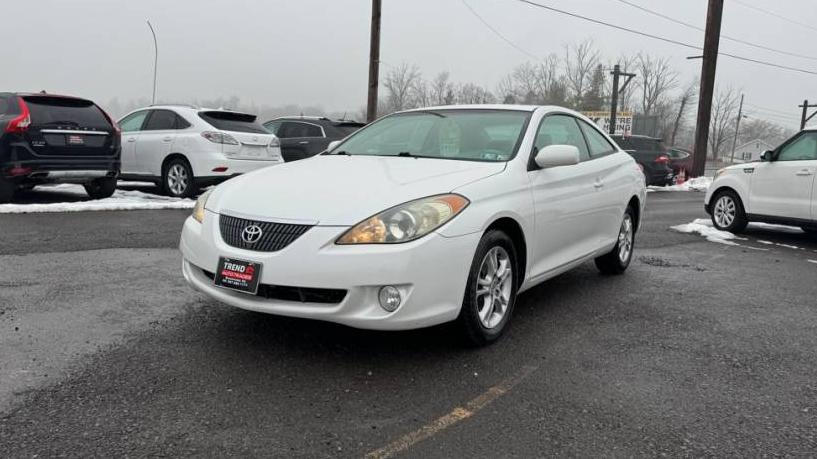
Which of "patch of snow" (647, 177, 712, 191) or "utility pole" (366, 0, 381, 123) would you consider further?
"patch of snow" (647, 177, 712, 191)

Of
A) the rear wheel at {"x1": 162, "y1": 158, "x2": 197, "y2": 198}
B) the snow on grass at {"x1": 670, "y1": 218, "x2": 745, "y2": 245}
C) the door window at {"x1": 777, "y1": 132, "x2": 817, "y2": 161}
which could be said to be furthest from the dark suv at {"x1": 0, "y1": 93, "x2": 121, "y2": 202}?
the door window at {"x1": 777, "y1": 132, "x2": 817, "y2": 161}

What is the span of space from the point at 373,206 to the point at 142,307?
207 centimetres

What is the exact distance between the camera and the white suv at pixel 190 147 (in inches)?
403

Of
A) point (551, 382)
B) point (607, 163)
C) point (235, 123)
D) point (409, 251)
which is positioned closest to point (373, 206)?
point (409, 251)

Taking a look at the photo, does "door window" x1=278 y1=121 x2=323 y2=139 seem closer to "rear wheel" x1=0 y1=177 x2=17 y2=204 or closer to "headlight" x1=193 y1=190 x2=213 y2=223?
"rear wheel" x1=0 y1=177 x2=17 y2=204

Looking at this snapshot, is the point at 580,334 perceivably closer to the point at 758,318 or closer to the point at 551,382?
the point at 551,382

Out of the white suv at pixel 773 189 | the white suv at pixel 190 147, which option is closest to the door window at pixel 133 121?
the white suv at pixel 190 147

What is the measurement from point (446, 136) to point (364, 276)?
71.6 inches

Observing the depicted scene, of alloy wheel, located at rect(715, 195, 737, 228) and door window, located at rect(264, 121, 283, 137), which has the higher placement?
door window, located at rect(264, 121, 283, 137)

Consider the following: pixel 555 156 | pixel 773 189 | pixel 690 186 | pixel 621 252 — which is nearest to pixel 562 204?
pixel 555 156

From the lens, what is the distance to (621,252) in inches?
236

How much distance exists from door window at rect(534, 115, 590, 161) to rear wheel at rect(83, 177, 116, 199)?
749 cm

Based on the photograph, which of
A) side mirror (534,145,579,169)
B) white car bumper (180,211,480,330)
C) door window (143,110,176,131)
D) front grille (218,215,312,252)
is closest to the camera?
white car bumper (180,211,480,330)

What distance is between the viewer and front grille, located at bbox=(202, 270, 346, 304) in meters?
3.21
